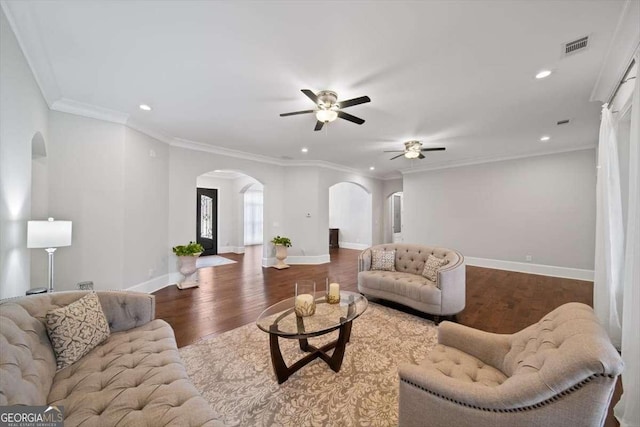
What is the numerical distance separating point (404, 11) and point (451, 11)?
0.35 meters

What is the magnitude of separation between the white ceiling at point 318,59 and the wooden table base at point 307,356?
8.30 feet

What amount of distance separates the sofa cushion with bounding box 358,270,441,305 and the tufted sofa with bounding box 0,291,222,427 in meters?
2.76

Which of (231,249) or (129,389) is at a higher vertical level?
(129,389)

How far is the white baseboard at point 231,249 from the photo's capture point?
8.76m

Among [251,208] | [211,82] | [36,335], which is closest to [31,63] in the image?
[211,82]

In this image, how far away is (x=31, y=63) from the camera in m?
2.43

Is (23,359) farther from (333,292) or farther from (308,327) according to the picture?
(333,292)

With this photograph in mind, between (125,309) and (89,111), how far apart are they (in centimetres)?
319

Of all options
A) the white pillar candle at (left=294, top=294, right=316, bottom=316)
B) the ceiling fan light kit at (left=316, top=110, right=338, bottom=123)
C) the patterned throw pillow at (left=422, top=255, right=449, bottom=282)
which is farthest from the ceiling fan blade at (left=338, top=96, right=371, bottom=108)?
the patterned throw pillow at (left=422, top=255, right=449, bottom=282)

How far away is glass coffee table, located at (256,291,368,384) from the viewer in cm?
201

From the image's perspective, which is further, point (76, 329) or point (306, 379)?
point (306, 379)

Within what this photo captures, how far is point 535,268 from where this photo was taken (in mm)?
5715

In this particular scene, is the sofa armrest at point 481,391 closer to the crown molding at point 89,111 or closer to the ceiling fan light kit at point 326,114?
the ceiling fan light kit at point 326,114

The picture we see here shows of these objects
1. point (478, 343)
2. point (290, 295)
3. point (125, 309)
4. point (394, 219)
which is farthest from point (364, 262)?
point (394, 219)
